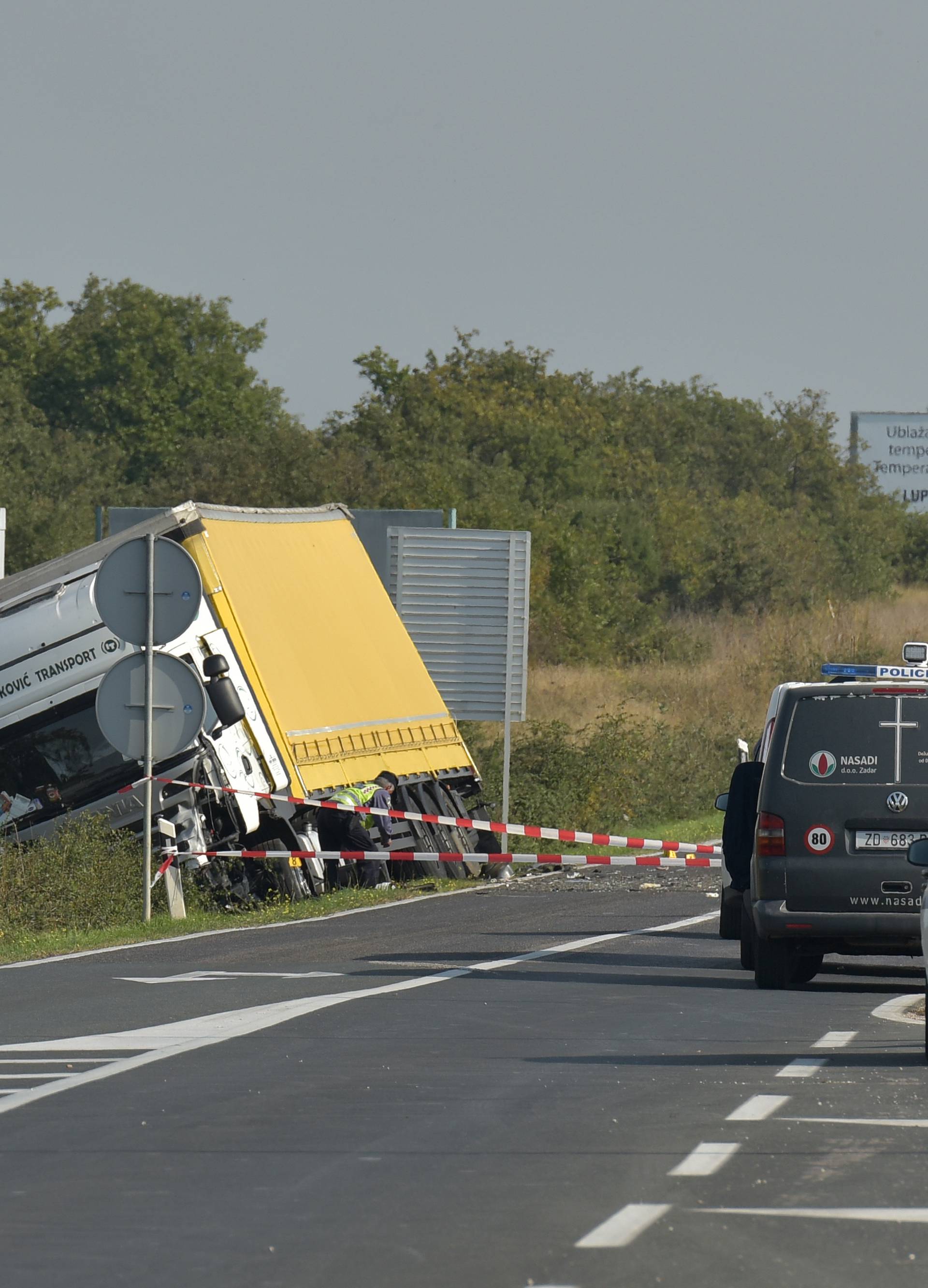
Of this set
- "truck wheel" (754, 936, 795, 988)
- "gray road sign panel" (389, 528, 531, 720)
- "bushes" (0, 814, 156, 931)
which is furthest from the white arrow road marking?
"gray road sign panel" (389, 528, 531, 720)

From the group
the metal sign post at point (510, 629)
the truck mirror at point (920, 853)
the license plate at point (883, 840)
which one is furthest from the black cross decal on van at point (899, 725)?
the metal sign post at point (510, 629)

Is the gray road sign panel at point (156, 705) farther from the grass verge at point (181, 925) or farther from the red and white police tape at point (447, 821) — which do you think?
the red and white police tape at point (447, 821)

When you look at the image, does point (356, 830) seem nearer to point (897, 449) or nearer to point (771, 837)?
point (771, 837)

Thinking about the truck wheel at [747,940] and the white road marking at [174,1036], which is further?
the truck wheel at [747,940]

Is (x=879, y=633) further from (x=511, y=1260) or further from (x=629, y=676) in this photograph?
(x=511, y=1260)

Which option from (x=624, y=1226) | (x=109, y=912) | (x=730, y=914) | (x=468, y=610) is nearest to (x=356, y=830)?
(x=109, y=912)

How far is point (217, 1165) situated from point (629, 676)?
1753 inches

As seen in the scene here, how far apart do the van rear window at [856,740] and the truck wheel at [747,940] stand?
137 cm

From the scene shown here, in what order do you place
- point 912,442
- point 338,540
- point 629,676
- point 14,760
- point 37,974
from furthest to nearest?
1. point 912,442
2. point 629,676
3. point 338,540
4. point 14,760
5. point 37,974

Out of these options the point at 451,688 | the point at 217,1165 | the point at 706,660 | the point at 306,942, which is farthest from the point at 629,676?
the point at 217,1165

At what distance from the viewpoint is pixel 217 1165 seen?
6988 millimetres

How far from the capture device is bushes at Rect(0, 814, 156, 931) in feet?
57.9

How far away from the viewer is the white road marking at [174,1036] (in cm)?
884

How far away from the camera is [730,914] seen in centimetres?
1650
